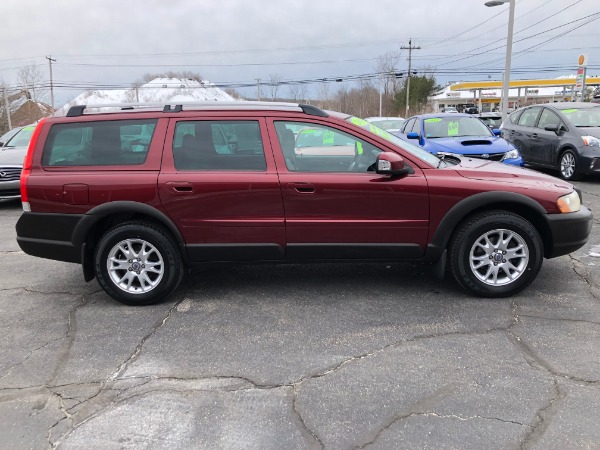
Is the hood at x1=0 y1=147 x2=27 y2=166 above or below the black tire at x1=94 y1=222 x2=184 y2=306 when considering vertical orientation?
above

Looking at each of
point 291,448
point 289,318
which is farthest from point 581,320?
point 291,448

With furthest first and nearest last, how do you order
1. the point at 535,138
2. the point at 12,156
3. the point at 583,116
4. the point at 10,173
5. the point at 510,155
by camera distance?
the point at 535,138 → the point at 583,116 → the point at 12,156 → the point at 10,173 → the point at 510,155

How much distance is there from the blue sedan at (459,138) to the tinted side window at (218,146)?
14.6ft

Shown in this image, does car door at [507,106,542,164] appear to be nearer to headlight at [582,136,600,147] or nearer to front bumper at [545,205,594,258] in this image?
headlight at [582,136,600,147]

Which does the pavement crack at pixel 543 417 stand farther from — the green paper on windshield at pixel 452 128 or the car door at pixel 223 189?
the green paper on windshield at pixel 452 128

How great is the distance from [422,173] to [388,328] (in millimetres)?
1335

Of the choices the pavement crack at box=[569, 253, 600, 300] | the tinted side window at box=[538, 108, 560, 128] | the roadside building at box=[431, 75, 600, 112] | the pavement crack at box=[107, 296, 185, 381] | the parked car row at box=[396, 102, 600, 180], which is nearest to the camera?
the pavement crack at box=[107, 296, 185, 381]

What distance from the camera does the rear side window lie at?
14.2 feet

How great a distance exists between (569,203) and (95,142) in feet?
13.5

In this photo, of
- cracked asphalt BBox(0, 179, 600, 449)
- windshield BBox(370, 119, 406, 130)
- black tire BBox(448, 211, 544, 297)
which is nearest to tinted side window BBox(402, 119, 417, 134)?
windshield BBox(370, 119, 406, 130)

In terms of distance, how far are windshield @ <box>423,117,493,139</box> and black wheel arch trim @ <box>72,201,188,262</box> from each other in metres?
6.77

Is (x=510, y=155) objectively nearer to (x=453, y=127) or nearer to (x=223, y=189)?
(x=453, y=127)

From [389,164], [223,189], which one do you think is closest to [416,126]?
[389,164]

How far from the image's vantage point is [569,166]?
33.7 ft
